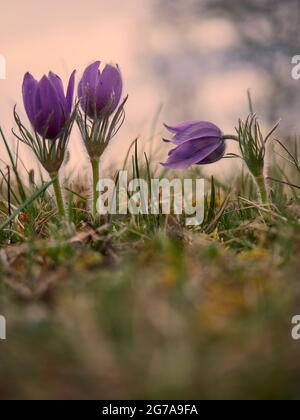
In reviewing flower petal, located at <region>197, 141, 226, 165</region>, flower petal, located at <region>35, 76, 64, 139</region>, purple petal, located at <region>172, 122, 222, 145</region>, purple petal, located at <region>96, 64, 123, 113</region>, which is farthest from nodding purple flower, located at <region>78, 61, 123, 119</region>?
flower petal, located at <region>197, 141, 226, 165</region>

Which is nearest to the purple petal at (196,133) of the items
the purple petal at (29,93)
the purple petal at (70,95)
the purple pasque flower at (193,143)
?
the purple pasque flower at (193,143)

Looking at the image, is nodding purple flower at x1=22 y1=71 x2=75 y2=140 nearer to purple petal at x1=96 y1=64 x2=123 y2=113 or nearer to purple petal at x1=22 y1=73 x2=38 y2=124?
purple petal at x1=22 y1=73 x2=38 y2=124

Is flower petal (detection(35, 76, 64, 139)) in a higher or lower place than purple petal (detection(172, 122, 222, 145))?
higher

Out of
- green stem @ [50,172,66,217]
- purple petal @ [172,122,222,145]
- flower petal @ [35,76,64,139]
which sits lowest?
green stem @ [50,172,66,217]

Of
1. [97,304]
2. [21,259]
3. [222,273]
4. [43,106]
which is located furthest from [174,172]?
[97,304]

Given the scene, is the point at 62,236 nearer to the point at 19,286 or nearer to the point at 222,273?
the point at 19,286

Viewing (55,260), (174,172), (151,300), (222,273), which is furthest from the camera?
(174,172)
